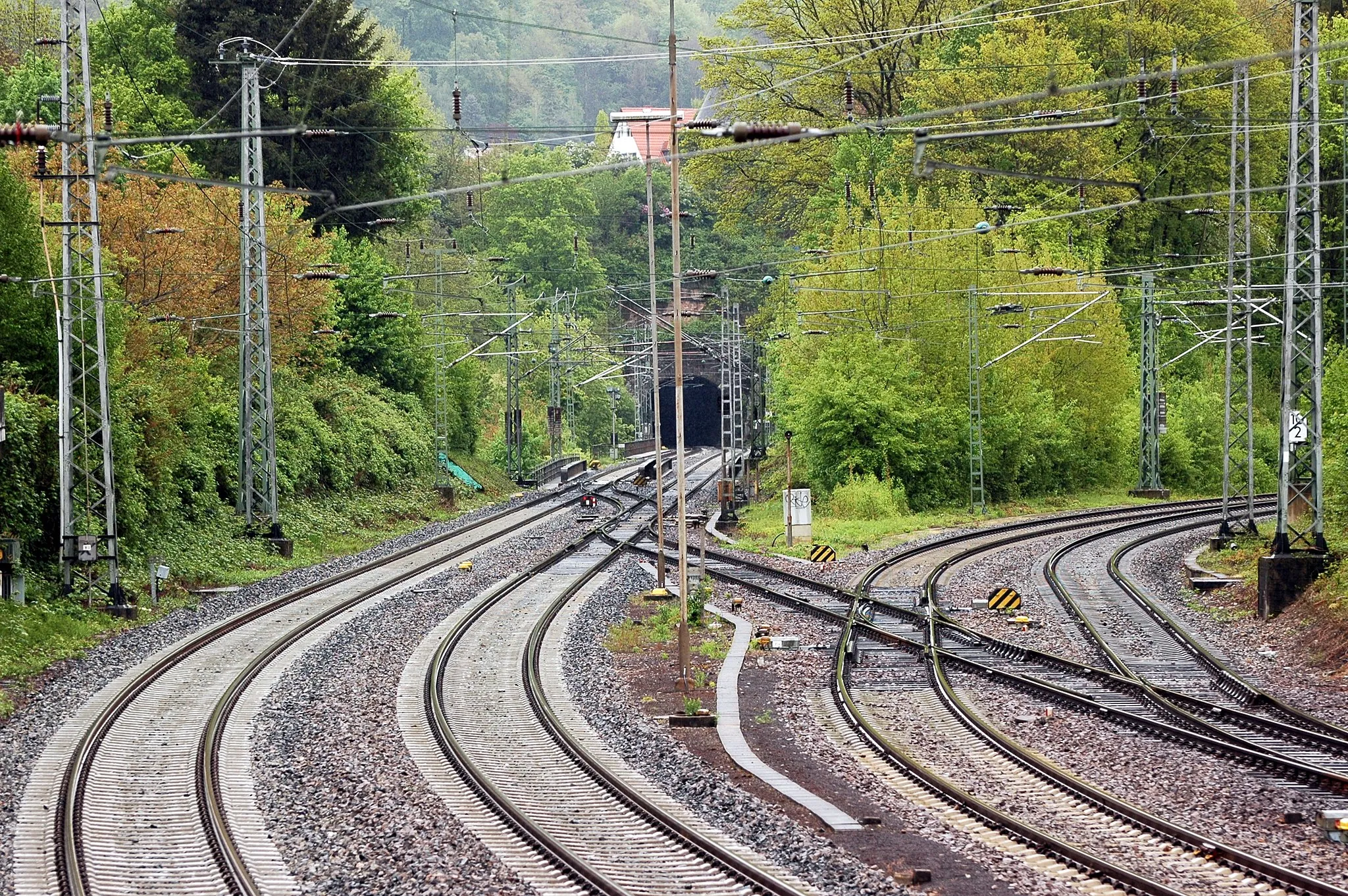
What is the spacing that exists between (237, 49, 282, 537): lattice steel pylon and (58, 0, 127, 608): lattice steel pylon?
5.60 meters

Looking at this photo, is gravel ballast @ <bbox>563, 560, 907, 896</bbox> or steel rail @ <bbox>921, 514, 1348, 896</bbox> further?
gravel ballast @ <bbox>563, 560, 907, 896</bbox>

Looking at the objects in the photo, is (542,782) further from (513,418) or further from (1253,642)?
(513,418)

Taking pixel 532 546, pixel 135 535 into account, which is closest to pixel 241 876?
pixel 135 535

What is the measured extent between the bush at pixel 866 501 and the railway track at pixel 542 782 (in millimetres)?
22793

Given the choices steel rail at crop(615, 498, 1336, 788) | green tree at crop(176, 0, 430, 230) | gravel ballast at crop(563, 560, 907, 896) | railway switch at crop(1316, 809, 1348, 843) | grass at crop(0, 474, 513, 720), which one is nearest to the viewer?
gravel ballast at crop(563, 560, 907, 896)

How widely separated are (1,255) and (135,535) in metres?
6.15

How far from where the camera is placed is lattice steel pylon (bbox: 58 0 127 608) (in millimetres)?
25750

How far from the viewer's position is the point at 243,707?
19.1 metres

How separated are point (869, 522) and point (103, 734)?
31.0m

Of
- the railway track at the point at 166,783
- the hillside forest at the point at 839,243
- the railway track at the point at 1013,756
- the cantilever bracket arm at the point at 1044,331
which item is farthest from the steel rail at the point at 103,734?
the cantilever bracket arm at the point at 1044,331

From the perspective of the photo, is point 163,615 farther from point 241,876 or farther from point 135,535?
point 241,876

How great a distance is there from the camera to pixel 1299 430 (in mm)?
28062

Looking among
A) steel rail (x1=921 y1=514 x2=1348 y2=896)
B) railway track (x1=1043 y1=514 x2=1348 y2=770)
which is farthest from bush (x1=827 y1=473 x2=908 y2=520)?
steel rail (x1=921 y1=514 x2=1348 y2=896)

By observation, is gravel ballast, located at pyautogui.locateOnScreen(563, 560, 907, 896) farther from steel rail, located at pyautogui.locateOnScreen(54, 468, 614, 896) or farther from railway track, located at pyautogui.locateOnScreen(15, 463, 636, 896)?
steel rail, located at pyautogui.locateOnScreen(54, 468, 614, 896)
